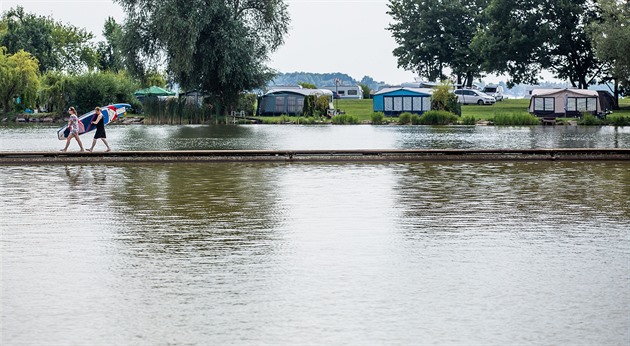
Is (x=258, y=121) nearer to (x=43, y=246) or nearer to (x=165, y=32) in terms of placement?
(x=165, y=32)

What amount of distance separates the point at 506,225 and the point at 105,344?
7.73m

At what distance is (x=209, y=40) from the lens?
72.6m

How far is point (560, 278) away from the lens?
9938 millimetres

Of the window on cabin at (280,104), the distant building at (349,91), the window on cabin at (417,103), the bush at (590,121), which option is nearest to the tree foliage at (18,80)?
the window on cabin at (280,104)

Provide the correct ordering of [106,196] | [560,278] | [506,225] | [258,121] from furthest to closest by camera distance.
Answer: [258,121], [106,196], [506,225], [560,278]

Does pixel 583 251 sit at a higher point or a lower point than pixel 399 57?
lower

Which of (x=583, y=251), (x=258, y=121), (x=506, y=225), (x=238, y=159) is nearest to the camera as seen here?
(x=583, y=251)

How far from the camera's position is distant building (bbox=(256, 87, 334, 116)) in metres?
85.9

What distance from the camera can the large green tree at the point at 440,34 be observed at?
111 meters

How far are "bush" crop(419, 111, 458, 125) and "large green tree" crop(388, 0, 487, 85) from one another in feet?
112

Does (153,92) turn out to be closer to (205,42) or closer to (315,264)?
(205,42)

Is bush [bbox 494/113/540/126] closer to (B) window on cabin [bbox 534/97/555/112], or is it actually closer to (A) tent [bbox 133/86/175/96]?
(B) window on cabin [bbox 534/97/555/112]

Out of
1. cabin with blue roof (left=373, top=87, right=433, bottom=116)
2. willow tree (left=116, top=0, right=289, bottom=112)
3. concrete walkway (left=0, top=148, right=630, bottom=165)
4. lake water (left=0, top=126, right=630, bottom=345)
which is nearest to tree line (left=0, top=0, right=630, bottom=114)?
willow tree (left=116, top=0, right=289, bottom=112)

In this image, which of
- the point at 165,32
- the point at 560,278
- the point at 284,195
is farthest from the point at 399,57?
the point at 560,278
